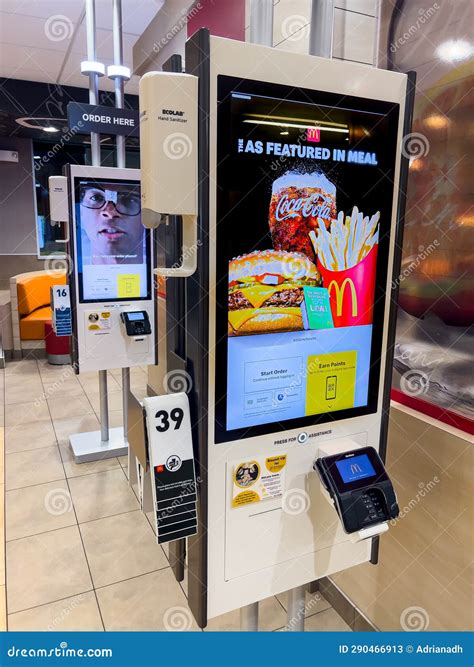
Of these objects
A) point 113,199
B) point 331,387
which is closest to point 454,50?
point 331,387

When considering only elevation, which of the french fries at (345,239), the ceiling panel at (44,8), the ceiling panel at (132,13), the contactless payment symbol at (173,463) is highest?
the ceiling panel at (132,13)

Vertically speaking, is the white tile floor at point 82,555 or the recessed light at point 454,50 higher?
the recessed light at point 454,50

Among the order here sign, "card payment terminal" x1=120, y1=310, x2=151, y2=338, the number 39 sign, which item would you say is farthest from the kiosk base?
the number 39 sign

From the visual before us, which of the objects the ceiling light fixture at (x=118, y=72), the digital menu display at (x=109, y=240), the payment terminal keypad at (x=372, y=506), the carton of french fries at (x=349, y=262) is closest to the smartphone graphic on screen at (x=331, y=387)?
the carton of french fries at (x=349, y=262)

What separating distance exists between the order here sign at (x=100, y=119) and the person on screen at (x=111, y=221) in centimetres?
37

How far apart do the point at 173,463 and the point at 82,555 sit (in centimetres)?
191

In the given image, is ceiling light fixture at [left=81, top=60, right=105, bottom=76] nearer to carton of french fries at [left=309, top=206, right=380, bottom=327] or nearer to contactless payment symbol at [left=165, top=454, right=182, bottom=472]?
carton of french fries at [left=309, top=206, right=380, bottom=327]

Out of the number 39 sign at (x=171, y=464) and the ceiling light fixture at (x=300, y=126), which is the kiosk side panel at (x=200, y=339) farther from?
the ceiling light fixture at (x=300, y=126)

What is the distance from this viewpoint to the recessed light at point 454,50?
1564mm

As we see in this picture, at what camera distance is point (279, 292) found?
4.33 ft

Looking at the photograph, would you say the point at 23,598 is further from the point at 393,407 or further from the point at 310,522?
the point at 393,407

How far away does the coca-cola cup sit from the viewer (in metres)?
1.28
